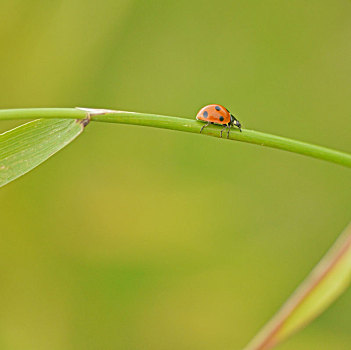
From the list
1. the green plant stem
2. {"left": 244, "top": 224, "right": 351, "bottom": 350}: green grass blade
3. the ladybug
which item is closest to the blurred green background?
the ladybug

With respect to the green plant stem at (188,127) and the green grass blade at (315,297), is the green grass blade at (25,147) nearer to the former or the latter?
the green plant stem at (188,127)

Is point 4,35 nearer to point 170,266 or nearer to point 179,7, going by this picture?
point 179,7

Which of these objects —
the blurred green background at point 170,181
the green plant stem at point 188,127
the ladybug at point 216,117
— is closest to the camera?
the green plant stem at point 188,127

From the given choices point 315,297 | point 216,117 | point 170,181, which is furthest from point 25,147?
point 170,181

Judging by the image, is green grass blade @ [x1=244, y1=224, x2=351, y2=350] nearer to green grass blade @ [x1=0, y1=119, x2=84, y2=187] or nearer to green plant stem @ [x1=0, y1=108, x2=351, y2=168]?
green plant stem @ [x1=0, y1=108, x2=351, y2=168]

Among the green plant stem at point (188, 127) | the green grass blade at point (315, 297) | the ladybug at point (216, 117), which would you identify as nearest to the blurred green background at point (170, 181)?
the ladybug at point (216, 117)
